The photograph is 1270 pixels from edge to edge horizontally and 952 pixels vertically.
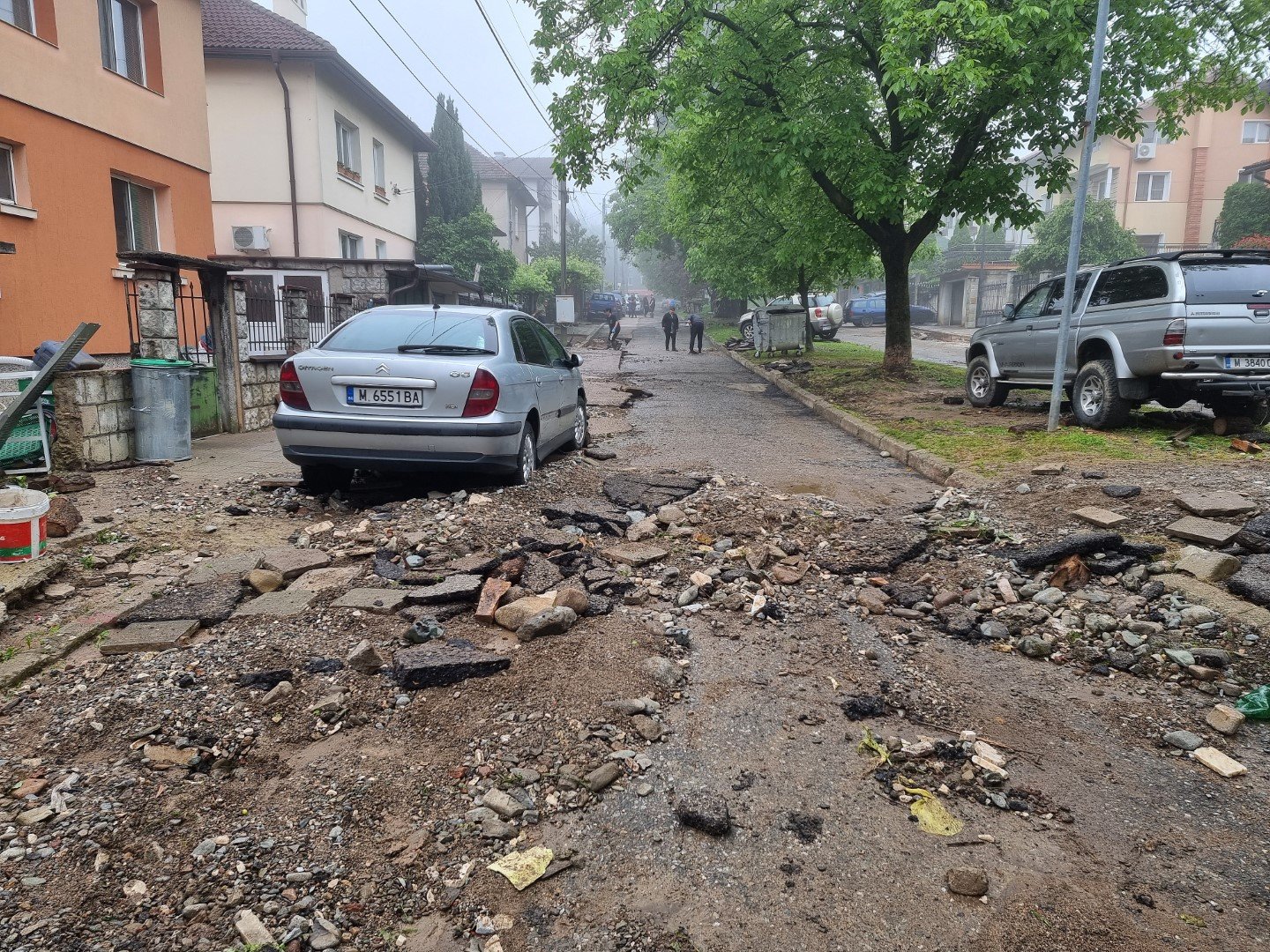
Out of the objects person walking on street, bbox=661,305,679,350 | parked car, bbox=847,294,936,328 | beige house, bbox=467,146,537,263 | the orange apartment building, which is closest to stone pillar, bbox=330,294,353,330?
the orange apartment building

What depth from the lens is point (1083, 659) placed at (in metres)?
4.16

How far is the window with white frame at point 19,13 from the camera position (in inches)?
434

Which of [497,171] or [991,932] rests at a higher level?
[497,171]

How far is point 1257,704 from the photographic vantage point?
3541 mm

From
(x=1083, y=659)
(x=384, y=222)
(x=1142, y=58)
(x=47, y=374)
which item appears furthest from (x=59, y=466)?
(x=384, y=222)

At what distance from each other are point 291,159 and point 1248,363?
2046cm

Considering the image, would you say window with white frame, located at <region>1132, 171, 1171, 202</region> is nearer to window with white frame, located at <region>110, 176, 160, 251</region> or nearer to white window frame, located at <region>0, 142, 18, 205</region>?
window with white frame, located at <region>110, 176, 160, 251</region>

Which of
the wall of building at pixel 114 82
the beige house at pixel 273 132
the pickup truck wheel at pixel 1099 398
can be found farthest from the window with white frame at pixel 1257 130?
the wall of building at pixel 114 82

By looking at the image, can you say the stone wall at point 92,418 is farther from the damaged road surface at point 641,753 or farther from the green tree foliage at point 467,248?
the green tree foliage at point 467,248

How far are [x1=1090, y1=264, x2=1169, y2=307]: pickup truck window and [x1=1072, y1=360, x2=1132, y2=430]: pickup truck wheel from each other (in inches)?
30.5

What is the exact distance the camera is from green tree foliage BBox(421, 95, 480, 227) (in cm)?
3953

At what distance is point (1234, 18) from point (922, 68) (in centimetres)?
650

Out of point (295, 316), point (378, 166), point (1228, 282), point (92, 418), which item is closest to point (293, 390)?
point (92, 418)

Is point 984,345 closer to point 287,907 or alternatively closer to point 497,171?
point 287,907
